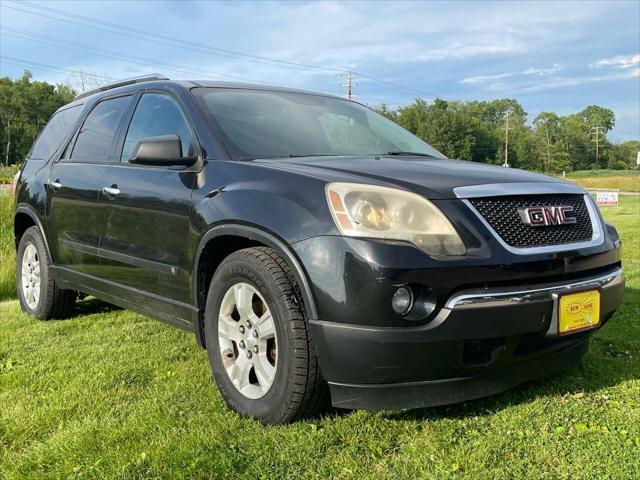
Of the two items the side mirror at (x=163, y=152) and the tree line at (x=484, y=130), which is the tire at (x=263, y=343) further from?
the tree line at (x=484, y=130)

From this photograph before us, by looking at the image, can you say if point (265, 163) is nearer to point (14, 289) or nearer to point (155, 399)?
point (155, 399)

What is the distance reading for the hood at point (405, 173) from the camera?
8.25 feet

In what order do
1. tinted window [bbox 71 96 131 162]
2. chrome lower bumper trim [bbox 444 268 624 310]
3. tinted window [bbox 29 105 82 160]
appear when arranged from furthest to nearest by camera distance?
tinted window [bbox 29 105 82 160] < tinted window [bbox 71 96 131 162] < chrome lower bumper trim [bbox 444 268 624 310]

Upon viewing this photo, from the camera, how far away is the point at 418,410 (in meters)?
2.81

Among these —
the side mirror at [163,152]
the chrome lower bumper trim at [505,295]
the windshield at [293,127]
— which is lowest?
the chrome lower bumper trim at [505,295]

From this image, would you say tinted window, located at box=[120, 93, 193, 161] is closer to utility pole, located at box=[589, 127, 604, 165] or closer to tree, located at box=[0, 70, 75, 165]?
tree, located at box=[0, 70, 75, 165]

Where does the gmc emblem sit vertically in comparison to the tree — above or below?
below

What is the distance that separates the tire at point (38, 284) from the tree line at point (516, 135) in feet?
242

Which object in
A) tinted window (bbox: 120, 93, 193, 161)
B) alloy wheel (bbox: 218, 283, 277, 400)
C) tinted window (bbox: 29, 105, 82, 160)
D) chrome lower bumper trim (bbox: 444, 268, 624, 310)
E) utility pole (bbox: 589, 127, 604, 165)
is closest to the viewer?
chrome lower bumper trim (bbox: 444, 268, 624, 310)

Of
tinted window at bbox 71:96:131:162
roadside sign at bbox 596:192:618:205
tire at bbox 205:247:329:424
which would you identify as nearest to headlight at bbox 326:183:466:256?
tire at bbox 205:247:329:424

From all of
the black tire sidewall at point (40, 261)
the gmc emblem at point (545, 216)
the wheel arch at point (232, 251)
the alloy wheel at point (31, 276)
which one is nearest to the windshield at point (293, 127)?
the wheel arch at point (232, 251)

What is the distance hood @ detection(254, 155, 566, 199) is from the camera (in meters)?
2.51

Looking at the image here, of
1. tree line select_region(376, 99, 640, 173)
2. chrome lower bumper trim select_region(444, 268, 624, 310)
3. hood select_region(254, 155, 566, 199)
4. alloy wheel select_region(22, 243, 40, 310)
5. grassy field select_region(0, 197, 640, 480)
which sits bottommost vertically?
grassy field select_region(0, 197, 640, 480)

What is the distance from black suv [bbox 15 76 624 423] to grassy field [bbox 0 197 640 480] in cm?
20
